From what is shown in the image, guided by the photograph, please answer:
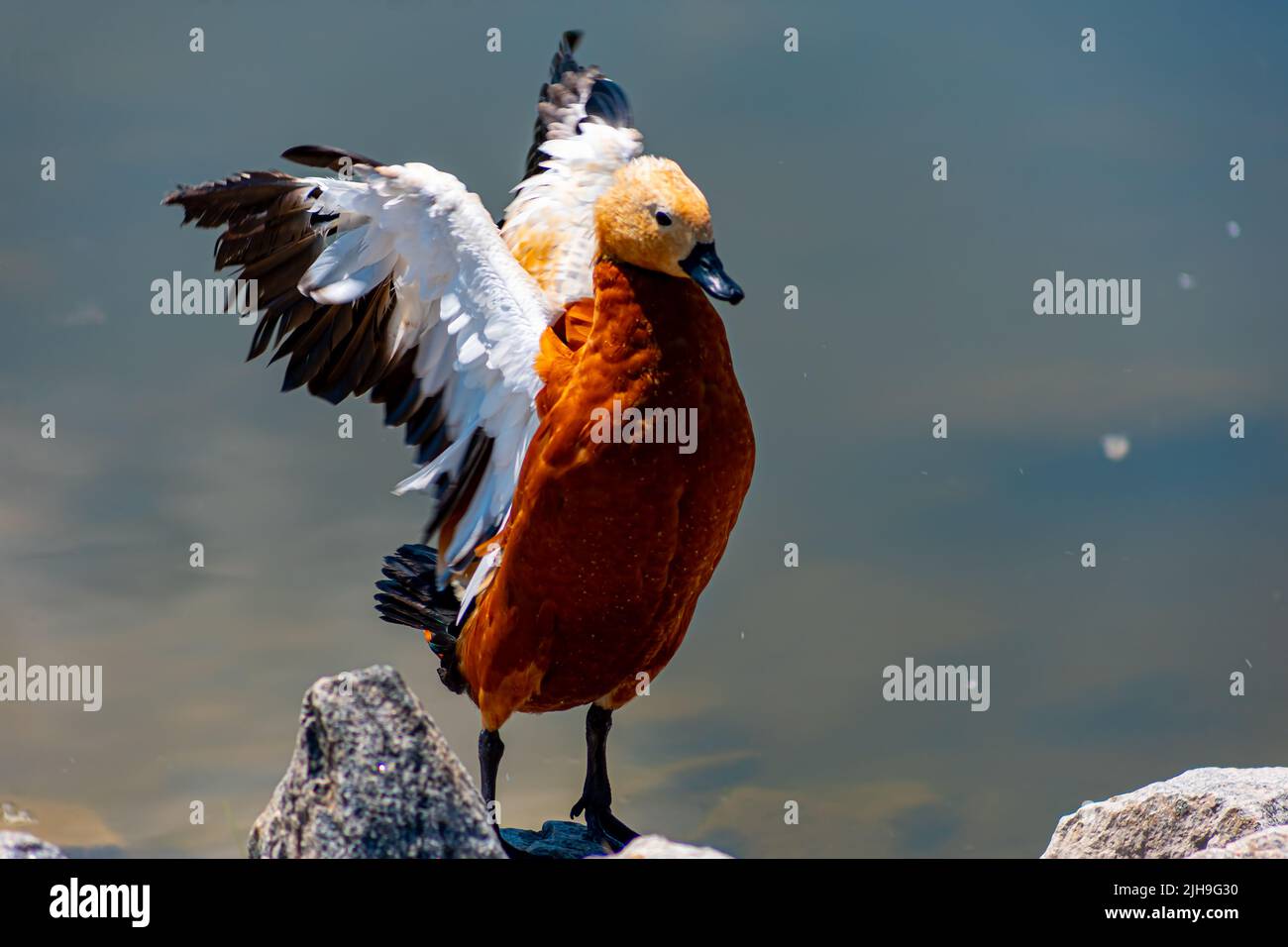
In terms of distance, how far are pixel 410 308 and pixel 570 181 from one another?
140 centimetres

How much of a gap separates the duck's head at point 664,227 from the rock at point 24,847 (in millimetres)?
3329

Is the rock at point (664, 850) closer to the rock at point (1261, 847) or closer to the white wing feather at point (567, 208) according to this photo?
the rock at point (1261, 847)

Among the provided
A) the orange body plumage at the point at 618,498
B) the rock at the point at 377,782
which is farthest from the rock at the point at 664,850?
the orange body plumage at the point at 618,498

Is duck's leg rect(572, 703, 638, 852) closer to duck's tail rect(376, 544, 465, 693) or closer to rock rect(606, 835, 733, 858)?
duck's tail rect(376, 544, 465, 693)

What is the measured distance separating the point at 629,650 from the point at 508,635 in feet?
Answer: 1.89

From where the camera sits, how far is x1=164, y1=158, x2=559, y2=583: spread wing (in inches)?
257

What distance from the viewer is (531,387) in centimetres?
654

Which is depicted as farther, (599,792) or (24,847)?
(599,792)

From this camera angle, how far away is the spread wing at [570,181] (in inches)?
287

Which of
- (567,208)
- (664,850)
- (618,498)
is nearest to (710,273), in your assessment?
(618,498)

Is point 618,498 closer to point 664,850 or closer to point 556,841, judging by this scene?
point 664,850

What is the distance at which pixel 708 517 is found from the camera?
20.3ft
